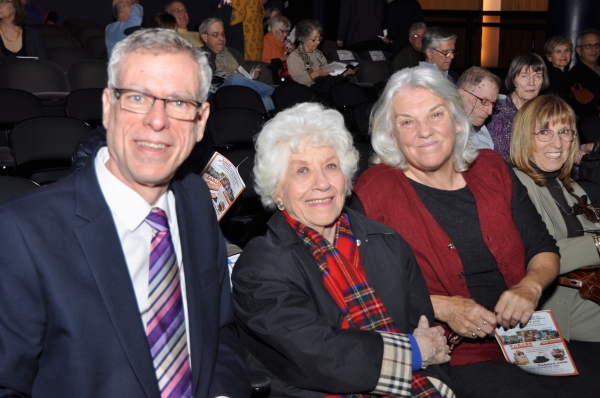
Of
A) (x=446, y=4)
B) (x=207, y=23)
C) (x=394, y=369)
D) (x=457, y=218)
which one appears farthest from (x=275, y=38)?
(x=394, y=369)

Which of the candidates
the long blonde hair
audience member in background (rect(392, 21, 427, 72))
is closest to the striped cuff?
the long blonde hair

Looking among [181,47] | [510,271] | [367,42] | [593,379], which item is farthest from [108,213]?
[367,42]

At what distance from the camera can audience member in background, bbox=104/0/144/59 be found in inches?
264

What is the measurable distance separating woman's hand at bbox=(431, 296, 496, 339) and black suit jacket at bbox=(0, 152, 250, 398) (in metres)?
1.17

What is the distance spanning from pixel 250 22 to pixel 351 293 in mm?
6799

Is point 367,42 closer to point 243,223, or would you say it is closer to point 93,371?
point 243,223

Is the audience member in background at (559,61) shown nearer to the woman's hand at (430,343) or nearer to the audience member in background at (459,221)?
the audience member in background at (459,221)

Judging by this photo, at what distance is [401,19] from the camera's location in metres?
9.14

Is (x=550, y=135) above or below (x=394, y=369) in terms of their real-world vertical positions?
above

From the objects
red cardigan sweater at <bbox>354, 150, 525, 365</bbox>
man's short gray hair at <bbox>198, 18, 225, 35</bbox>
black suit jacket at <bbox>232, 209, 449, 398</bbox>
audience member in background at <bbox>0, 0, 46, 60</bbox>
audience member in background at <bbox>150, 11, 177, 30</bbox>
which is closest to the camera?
black suit jacket at <bbox>232, 209, 449, 398</bbox>

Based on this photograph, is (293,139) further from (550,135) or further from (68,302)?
A: (550,135)

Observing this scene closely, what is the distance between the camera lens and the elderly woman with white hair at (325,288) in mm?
1789

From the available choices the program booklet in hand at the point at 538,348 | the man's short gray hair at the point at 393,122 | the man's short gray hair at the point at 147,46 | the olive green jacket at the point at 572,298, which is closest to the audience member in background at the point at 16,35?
the man's short gray hair at the point at 393,122

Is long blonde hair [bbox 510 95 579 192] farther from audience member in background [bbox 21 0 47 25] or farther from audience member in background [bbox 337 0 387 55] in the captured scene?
audience member in background [bbox 21 0 47 25]
